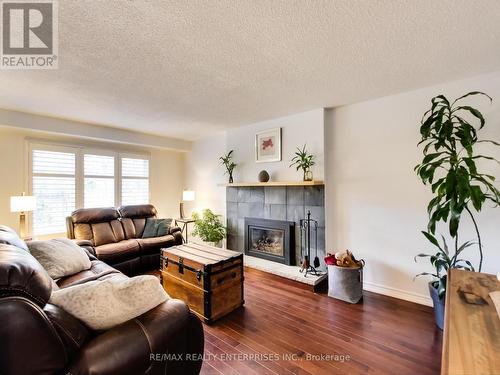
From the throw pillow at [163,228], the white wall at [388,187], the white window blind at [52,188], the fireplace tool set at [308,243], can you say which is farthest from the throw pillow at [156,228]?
the white wall at [388,187]

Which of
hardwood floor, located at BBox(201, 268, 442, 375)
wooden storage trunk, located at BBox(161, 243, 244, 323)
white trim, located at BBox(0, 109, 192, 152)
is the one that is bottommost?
hardwood floor, located at BBox(201, 268, 442, 375)

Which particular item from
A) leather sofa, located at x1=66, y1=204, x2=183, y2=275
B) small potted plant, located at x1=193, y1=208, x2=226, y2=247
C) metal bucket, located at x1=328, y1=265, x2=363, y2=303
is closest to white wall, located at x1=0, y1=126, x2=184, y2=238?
leather sofa, located at x1=66, y1=204, x2=183, y2=275

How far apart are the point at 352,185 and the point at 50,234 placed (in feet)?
15.8

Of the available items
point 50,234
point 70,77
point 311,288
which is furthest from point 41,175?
point 311,288

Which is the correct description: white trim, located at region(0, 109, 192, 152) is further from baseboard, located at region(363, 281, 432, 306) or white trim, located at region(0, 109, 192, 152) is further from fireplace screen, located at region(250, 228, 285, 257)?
baseboard, located at region(363, 281, 432, 306)

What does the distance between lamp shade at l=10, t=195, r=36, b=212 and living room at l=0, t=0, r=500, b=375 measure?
0.9 inches

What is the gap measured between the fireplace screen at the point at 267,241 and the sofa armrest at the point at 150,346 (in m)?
2.50

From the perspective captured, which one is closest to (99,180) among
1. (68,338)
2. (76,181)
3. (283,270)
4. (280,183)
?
(76,181)

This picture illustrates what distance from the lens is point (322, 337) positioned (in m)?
2.14

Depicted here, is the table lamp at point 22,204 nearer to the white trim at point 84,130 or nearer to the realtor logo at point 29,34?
the white trim at point 84,130

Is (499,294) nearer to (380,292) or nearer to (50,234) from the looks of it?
(380,292)

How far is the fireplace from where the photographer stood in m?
3.66

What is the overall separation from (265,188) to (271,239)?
2.74ft

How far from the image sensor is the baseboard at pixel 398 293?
2.70 meters
